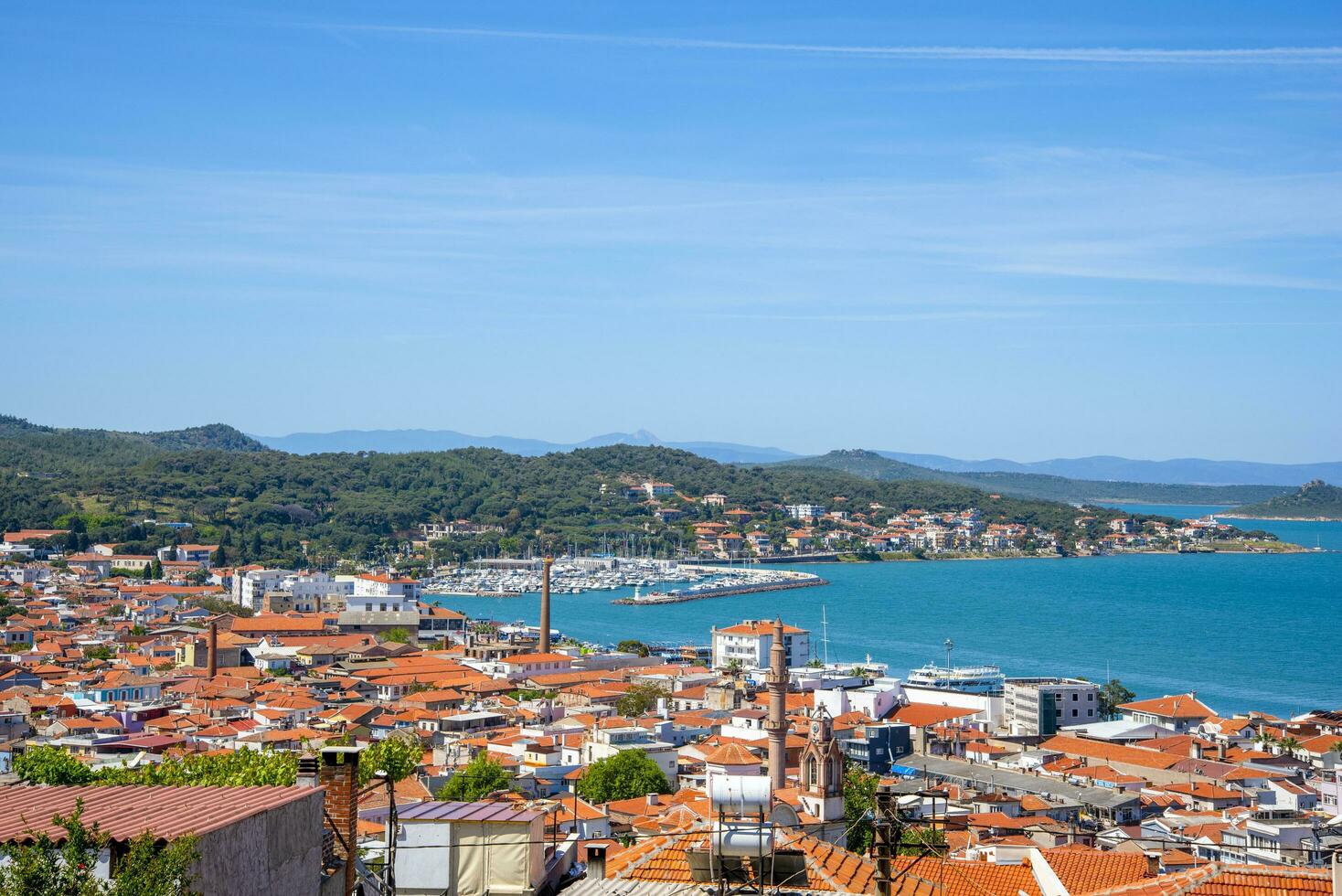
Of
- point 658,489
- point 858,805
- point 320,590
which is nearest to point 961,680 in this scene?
point 858,805

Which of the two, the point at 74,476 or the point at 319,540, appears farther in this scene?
the point at 74,476

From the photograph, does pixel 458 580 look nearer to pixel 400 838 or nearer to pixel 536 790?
pixel 536 790

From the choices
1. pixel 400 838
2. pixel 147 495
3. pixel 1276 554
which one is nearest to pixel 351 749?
pixel 400 838

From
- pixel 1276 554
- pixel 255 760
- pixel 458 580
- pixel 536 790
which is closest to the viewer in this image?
pixel 255 760

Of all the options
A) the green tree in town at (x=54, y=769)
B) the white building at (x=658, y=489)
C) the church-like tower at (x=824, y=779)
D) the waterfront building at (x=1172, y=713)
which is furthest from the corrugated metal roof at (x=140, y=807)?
the white building at (x=658, y=489)

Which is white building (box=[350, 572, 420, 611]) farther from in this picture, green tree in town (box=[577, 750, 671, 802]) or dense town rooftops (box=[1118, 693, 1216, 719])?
green tree in town (box=[577, 750, 671, 802])

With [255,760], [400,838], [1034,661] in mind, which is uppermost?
[400,838]

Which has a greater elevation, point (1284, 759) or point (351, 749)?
point (351, 749)

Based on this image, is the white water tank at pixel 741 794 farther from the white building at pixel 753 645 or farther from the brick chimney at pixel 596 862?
the white building at pixel 753 645
